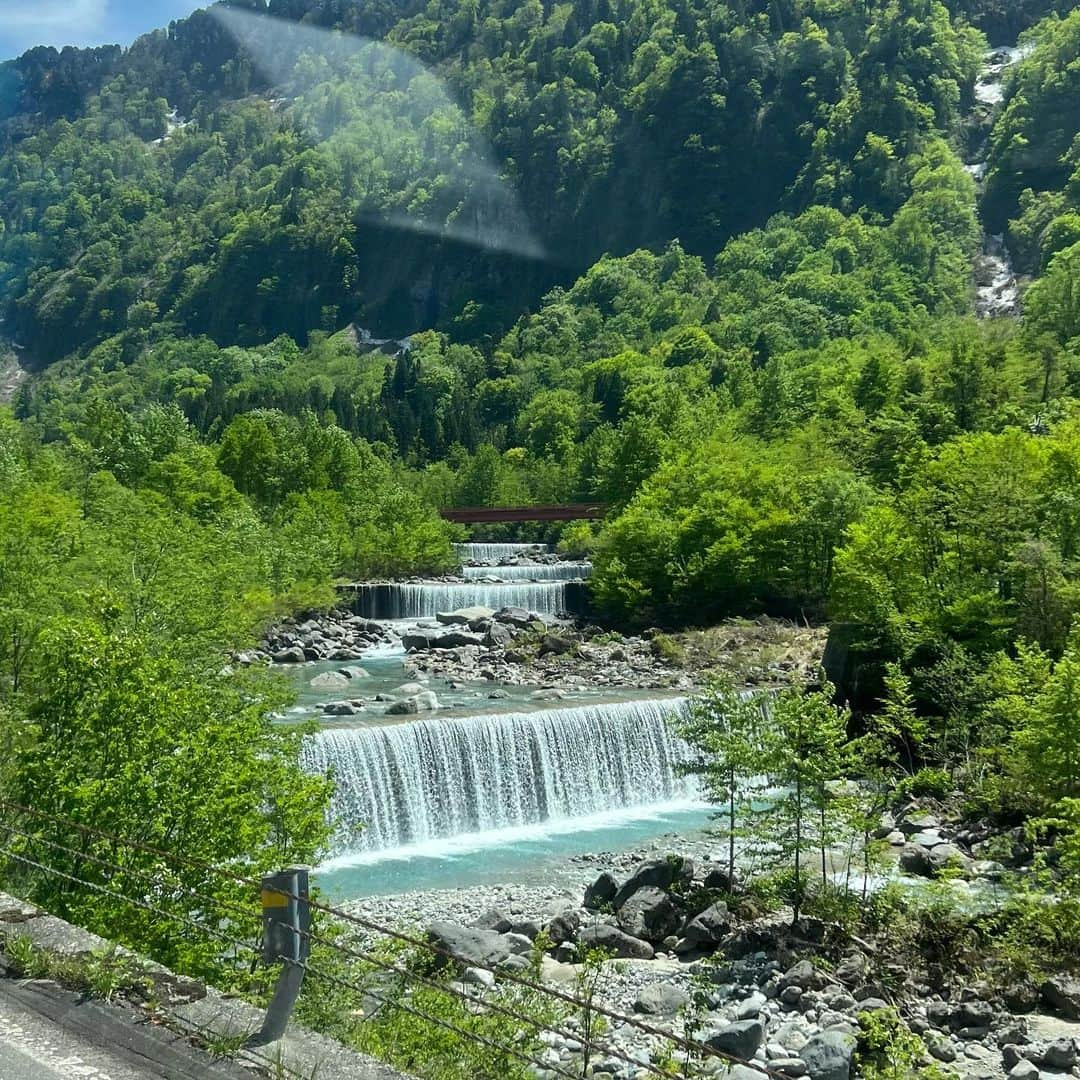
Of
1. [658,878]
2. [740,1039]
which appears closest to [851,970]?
[740,1039]

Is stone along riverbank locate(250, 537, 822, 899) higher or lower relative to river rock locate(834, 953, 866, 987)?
lower

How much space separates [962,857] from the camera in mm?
19312

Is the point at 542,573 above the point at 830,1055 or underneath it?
underneath

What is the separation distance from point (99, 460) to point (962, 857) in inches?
2083

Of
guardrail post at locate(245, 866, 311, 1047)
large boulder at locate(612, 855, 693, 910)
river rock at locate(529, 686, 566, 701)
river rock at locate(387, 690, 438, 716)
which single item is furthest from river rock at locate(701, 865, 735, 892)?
river rock at locate(529, 686, 566, 701)

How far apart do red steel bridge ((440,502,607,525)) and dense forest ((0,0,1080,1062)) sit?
308cm

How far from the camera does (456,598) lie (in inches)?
2084

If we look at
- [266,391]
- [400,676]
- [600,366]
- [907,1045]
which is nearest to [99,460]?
[400,676]

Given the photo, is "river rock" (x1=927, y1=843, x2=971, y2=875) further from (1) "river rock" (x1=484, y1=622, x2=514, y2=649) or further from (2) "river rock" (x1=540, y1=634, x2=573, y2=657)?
(1) "river rock" (x1=484, y1=622, x2=514, y2=649)

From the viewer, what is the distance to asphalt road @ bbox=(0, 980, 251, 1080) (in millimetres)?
5324

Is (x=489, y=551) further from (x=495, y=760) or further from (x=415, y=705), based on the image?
(x=495, y=760)

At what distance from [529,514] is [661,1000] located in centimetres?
5952

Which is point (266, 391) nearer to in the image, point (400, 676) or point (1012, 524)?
point (400, 676)

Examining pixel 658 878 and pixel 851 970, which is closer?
pixel 851 970
